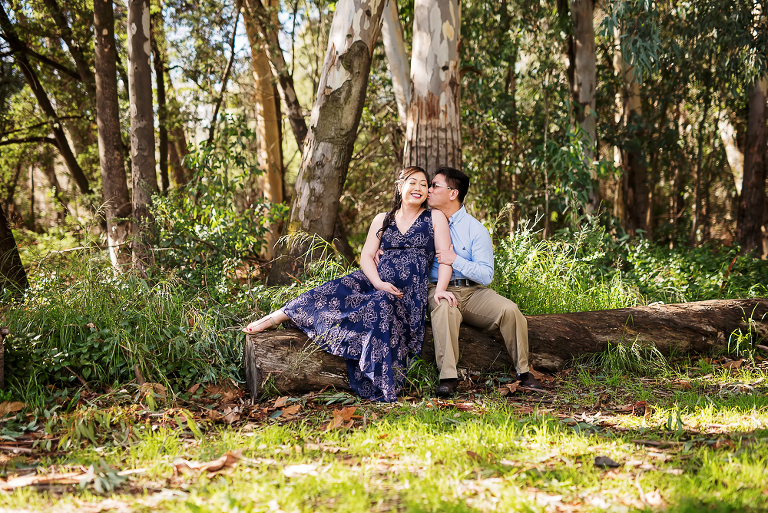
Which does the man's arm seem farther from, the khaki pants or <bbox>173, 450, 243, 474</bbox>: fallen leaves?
<bbox>173, 450, 243, 474</bbox>: fallen leaves

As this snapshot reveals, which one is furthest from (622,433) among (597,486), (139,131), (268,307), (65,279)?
(139,131)

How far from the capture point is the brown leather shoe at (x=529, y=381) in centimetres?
425

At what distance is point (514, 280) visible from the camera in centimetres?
568

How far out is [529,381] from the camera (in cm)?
429

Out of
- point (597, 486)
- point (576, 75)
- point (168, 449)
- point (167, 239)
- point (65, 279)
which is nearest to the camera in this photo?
point (597, 486)

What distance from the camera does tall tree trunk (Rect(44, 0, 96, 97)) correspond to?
1029 centimetres

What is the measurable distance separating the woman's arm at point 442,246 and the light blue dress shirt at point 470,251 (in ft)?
0.42

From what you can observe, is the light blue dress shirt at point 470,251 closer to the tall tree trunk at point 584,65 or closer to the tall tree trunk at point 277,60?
the tall tree trunk at point 584,65

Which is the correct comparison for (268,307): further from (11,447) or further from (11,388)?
(11,447)

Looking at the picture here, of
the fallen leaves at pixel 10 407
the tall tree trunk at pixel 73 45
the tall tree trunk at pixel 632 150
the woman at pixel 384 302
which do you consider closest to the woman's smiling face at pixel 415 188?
the woman at pixel 384 302

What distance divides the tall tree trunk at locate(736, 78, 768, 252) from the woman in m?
8.30

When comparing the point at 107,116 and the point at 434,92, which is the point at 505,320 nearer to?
the point at 434,92

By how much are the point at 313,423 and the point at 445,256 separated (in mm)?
1634

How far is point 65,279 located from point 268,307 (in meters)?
1.68
